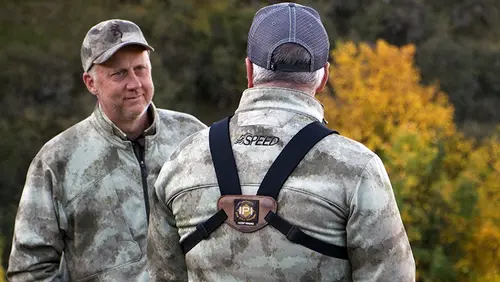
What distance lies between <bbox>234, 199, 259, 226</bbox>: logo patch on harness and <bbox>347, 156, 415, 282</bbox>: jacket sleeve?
0.26 m

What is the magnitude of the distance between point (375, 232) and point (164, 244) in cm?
69

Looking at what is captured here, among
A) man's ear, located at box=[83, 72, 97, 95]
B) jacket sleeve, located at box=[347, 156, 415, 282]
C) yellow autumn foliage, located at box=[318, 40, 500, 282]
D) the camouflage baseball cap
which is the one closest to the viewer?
jacket sleeve, located at box=[347, 156, 415, 282]

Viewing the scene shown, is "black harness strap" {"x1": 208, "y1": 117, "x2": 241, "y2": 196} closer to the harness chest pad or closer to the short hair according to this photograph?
the harness chest pad

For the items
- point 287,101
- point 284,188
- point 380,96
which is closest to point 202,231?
point 284,188

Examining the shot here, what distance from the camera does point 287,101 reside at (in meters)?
2.89

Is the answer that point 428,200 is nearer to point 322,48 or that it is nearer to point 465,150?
point 465,150

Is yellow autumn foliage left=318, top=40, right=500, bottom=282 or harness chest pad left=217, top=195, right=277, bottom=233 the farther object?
yellow autumn foliage left=318, top=40, right=500, bottom=282

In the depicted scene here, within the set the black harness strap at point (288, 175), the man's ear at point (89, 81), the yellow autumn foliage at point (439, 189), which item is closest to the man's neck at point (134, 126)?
the man's ear at point (89, 81)

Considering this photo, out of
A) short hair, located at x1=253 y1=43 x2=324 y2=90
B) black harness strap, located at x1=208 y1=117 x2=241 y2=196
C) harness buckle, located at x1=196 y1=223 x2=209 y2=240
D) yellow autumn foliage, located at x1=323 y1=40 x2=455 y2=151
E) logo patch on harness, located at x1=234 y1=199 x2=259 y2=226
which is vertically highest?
short hair, located at x1=253 y1=43 x2=324 y2=90

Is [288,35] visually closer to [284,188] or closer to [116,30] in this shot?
[284,188]

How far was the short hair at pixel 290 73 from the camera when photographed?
287 centimetres

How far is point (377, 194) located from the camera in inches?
107

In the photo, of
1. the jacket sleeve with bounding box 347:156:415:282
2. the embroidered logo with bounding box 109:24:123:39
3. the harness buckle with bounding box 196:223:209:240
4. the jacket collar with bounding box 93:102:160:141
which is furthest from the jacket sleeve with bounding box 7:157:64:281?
the jacket sleeve with bounding box 347:156:415:282

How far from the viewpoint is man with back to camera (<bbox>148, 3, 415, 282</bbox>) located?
275cm
